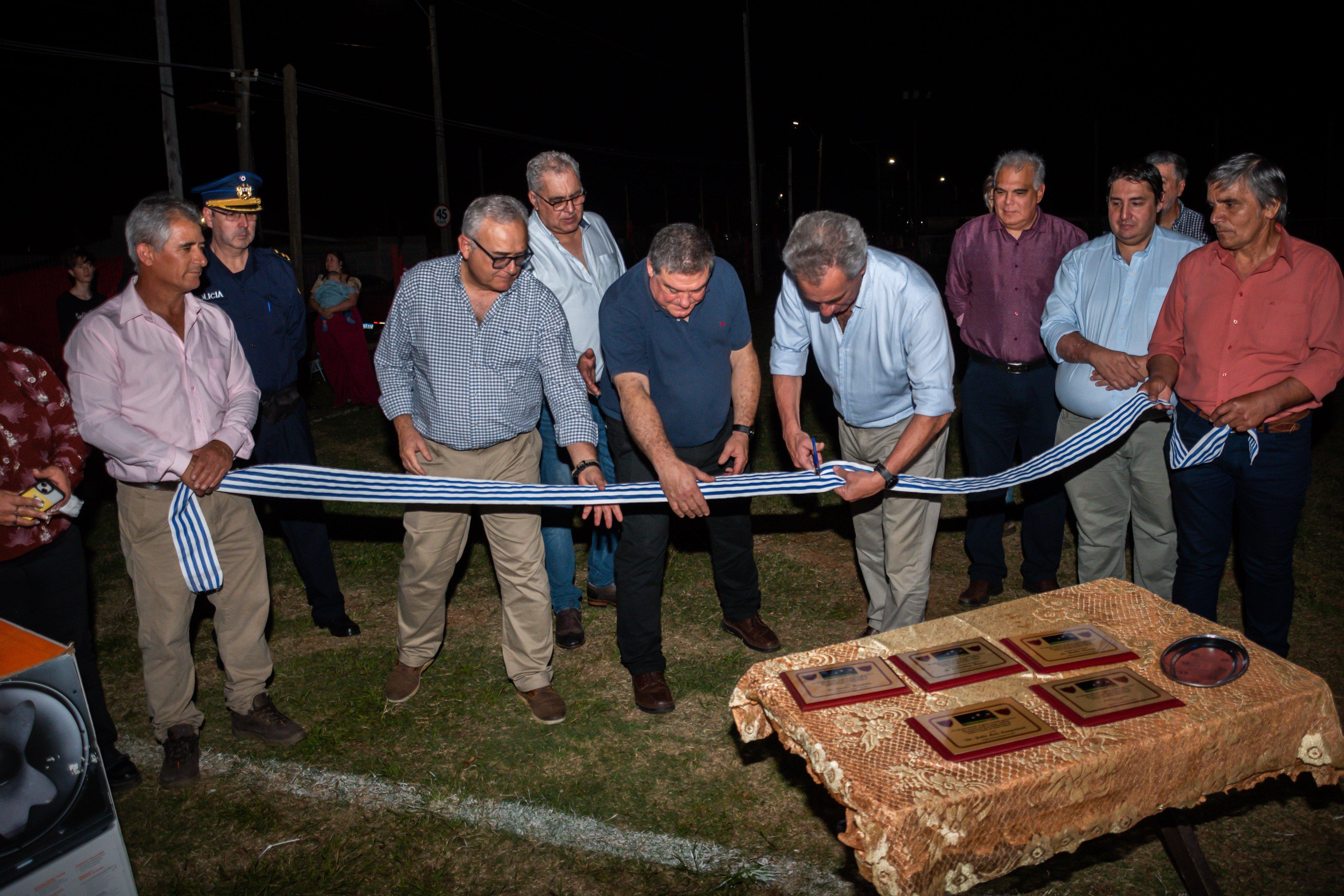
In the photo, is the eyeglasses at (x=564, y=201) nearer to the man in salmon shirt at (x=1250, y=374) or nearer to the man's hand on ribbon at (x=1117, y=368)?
the man's hand on ribbon at (x=1117, y=368)

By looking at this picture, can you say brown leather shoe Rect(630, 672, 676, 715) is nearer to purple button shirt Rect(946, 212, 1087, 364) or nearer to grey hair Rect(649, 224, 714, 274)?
grey hair Rect(649, 224, 714, 274)

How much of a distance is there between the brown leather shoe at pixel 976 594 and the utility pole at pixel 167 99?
53.0ft

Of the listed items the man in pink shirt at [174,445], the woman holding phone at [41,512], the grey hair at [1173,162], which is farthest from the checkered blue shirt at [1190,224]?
the woman holding phone at [41,512]

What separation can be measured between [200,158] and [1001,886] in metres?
63.6

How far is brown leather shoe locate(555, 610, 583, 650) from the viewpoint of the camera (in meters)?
4.66

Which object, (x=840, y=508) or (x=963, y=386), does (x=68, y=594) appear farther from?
(x=840, y=508)

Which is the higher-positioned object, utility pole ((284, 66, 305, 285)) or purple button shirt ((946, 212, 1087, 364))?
utility pole ((284, 66, 305, 285))

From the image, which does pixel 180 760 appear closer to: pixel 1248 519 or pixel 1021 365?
pixel 1021 365

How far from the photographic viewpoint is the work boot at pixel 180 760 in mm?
3592

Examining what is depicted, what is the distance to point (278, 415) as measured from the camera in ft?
14.4

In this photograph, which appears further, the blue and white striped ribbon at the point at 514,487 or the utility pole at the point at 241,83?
the utility pole at the point at 241,83

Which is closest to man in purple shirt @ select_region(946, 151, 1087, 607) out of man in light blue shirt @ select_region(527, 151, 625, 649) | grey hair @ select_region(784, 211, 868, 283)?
grey hair @ select_region(784, 211, 868, 283)

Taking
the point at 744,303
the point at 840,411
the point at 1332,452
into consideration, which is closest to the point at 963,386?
the point at 840,411

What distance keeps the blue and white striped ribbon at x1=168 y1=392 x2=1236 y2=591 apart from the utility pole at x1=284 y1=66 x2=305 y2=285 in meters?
12.7
